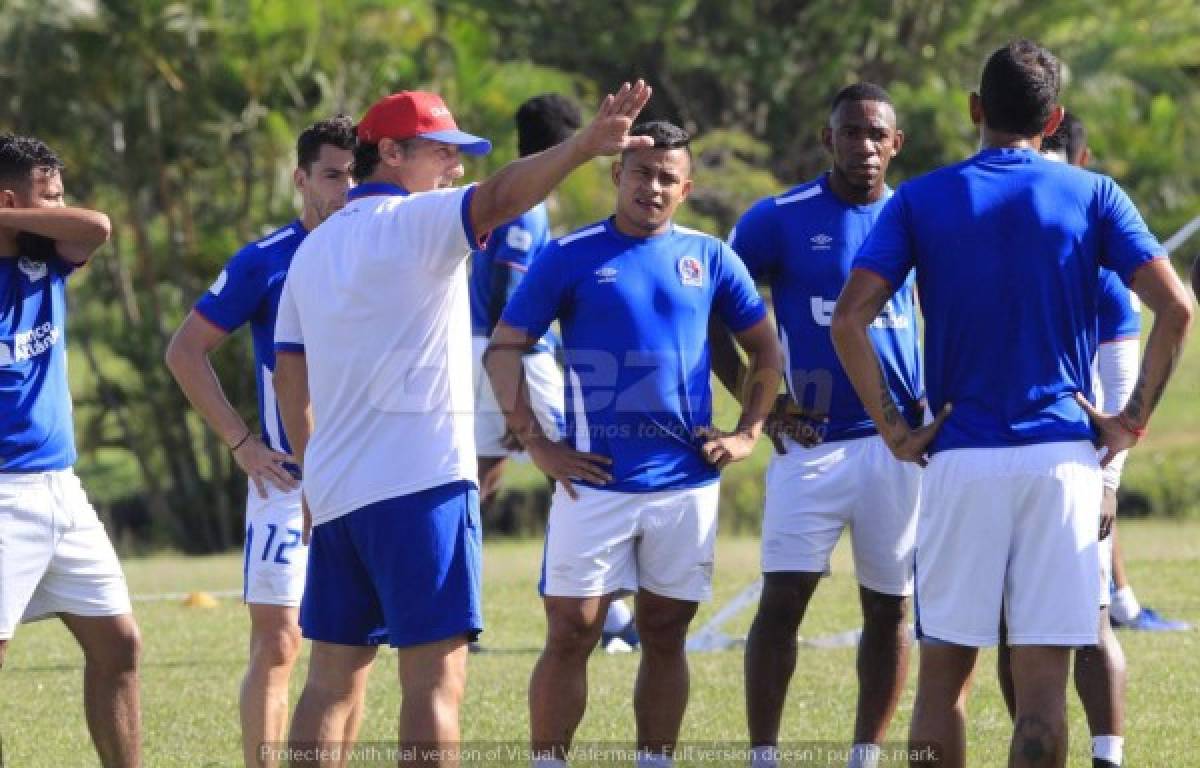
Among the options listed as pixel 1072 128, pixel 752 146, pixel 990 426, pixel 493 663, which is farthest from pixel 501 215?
pixel 752 146

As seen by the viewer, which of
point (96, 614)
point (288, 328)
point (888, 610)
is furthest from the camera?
point (888, 610)

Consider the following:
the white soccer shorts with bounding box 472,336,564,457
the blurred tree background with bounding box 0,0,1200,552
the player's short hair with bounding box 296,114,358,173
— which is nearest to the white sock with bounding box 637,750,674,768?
the player's short hair with bounding box 296,114,358,173

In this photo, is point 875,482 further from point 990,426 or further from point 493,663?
point 493,663

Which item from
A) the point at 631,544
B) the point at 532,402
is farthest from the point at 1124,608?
the point at 631,544

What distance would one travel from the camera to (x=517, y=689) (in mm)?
10445

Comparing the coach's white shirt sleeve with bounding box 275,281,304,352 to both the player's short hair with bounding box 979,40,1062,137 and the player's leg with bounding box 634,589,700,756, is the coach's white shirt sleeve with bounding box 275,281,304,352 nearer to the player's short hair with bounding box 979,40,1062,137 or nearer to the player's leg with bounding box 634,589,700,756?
the player's leg with bounding box 634,589,700,756

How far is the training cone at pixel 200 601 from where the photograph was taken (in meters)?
14.4

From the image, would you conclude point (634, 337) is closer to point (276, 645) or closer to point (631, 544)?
point (631, 544)

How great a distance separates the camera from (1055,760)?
6285mm

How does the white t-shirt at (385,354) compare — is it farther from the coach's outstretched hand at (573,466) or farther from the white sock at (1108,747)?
the white sock at (1108,747)

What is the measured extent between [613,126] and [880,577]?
292cm

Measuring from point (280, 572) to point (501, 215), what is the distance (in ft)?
7.23

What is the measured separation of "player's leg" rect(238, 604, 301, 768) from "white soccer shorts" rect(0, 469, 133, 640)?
1.80 feet

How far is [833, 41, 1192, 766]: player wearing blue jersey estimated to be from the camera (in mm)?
6328
